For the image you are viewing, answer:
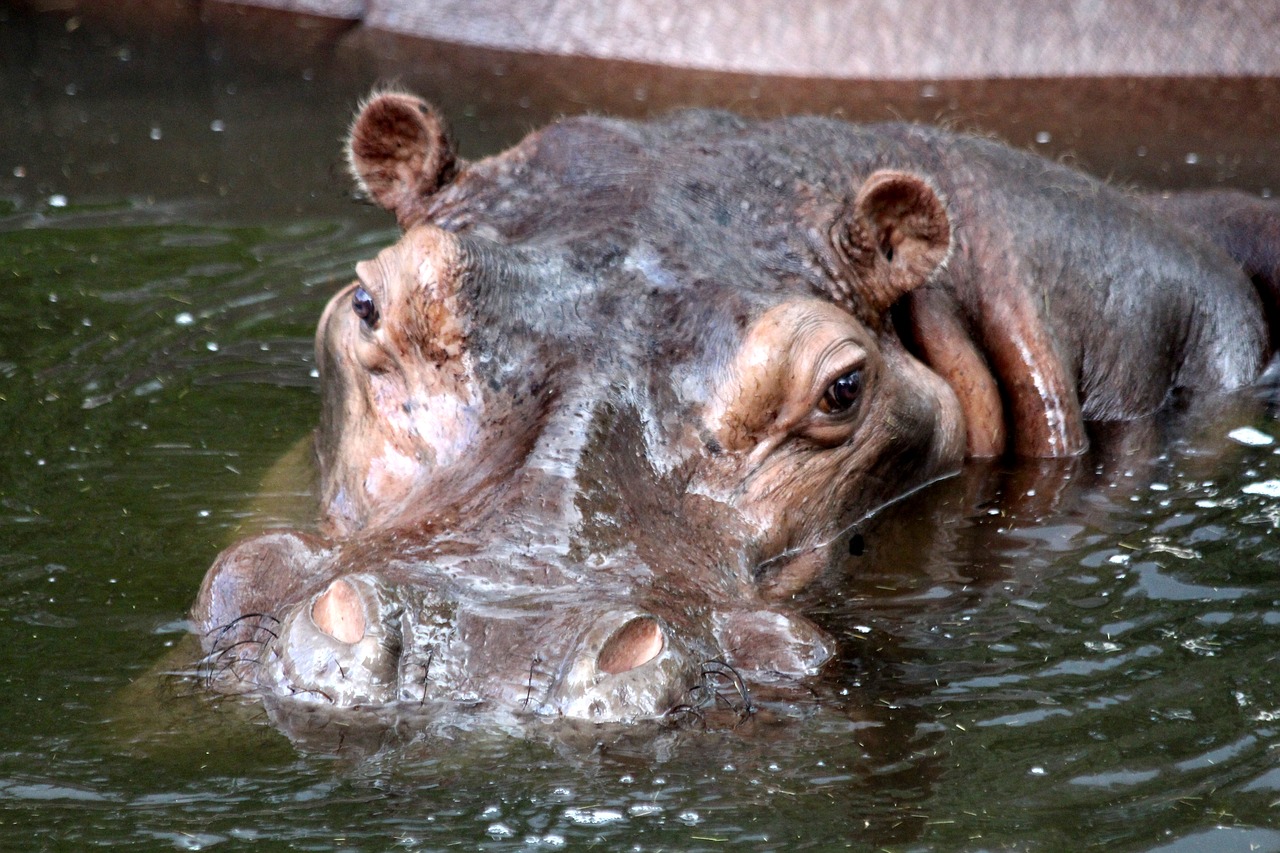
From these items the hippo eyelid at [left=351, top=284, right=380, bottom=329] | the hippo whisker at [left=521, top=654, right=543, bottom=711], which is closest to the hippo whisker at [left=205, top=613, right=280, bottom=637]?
the hippo whisker at [left=521, top=654, right=543, bottom=711]

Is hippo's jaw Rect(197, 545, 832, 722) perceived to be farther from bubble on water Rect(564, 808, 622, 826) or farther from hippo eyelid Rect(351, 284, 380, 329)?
hippo eyelid Rect(351, 284, 380, 329)

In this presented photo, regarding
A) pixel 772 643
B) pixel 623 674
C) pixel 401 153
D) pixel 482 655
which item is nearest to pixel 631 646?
pixel 623 674

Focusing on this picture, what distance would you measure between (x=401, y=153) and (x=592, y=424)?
5.72 ft

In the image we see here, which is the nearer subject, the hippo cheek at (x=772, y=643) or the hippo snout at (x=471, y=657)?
the hippo snout at (x=471, y=657)

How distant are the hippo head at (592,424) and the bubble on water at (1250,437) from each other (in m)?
1.15

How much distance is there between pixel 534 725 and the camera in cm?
356

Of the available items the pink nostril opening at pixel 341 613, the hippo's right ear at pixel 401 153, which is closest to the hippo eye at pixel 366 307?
the hippo's right ear at pixel 401 153

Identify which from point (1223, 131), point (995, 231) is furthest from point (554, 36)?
point (995, 231)

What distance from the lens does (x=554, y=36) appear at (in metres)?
11.8

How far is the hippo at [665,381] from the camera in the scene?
147 inches

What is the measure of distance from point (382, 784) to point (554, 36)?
8979 mm

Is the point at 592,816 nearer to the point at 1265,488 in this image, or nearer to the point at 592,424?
the point at 592,424

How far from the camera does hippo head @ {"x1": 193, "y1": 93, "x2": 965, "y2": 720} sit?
12.0 feet

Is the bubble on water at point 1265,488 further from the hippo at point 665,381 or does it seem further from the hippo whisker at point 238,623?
the hippo whisker at point 238,623
